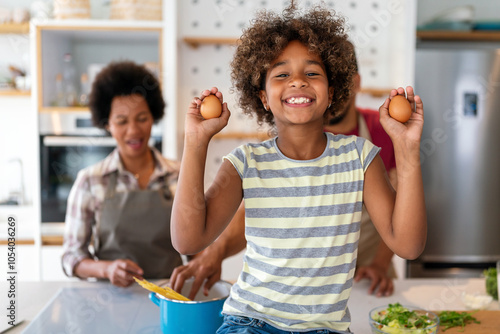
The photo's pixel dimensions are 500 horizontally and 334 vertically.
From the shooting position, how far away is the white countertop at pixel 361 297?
1073 millimetres

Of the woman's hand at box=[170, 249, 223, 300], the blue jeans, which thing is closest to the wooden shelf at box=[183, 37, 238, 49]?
the woman's hand at box=[170, 249, 223, 300]

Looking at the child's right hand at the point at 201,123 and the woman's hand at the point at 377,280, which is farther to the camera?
the woman's hand at the point at 377,280

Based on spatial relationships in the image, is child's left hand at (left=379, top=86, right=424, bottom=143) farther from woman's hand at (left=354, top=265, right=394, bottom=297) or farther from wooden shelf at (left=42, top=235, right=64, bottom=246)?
wooden shelf at (left=42, top=235, right=64, bottom=246)

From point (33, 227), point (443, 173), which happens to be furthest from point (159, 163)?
point (443, 173)

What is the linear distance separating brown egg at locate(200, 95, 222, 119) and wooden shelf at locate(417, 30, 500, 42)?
230 cm

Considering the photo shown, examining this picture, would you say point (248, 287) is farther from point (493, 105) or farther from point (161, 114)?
point (493, 105)

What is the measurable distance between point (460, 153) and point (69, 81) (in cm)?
213

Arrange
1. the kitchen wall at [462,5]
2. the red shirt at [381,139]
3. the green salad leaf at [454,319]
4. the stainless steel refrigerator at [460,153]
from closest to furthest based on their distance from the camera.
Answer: the green salad leaf at [454,319] < the red shirt at [381,139] < the stainless steel refrigerator at [460,153] < the kitchen wall at [462,5]

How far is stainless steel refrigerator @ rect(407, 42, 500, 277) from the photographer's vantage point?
267 centimetres

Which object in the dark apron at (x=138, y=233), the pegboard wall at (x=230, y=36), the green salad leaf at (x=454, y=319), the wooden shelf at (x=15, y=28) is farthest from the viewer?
the pegboard wall at (x=230, y=36)

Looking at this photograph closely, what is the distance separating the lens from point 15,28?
102 inches

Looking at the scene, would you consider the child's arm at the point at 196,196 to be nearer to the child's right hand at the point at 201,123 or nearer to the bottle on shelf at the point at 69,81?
the child's right hand at the point at 201,123

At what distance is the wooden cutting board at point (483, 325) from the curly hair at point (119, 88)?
3.96ft

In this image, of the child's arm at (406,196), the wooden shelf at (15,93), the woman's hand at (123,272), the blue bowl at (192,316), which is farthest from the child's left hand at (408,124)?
the wooden shelf at (15,93)
